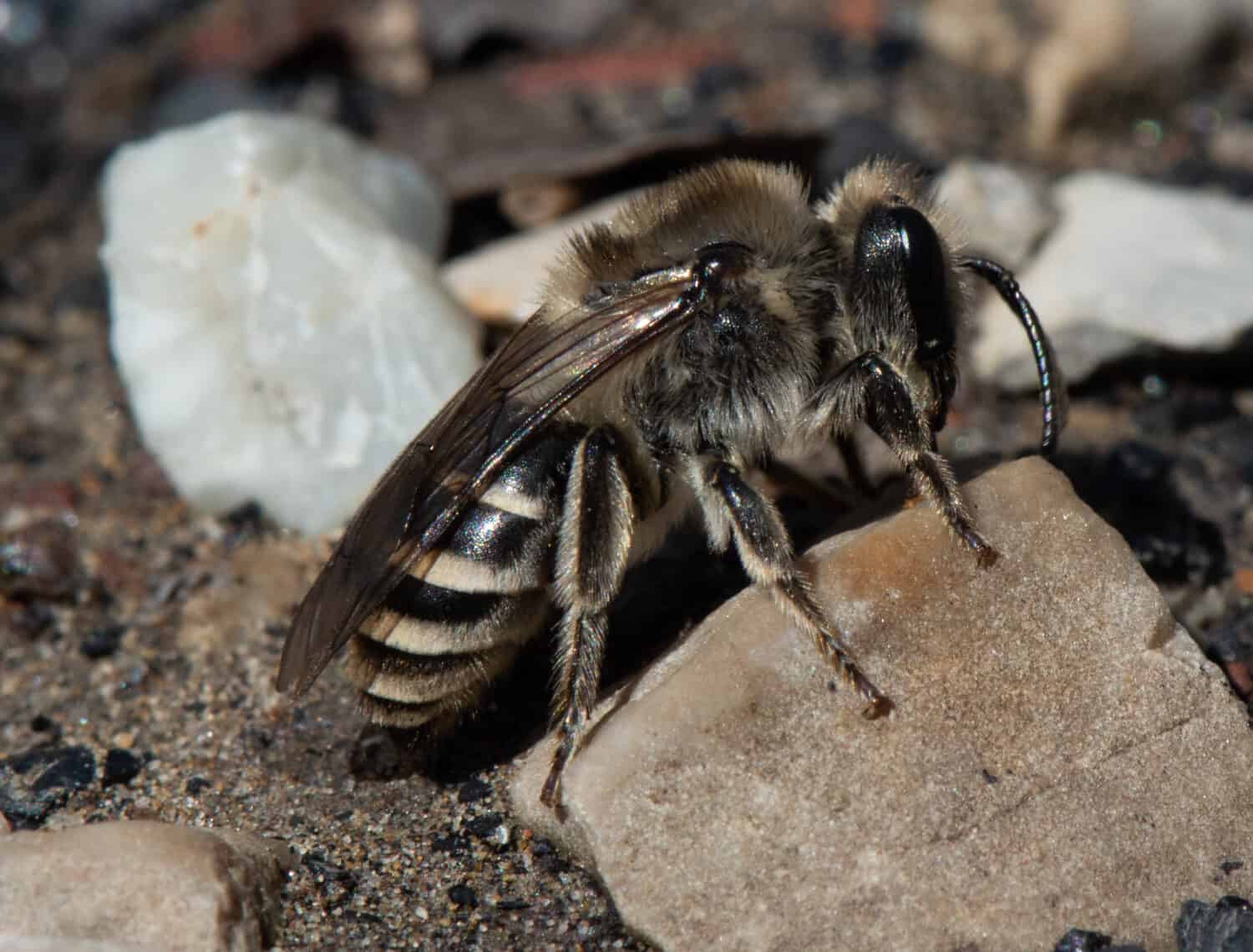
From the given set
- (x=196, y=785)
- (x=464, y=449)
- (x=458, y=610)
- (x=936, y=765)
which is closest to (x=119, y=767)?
(x=196, y=785)

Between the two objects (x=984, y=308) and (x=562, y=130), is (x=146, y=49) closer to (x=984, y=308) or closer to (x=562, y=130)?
(x=562, y=130)

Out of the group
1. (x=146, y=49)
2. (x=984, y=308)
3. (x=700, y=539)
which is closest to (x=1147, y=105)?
(x=984, y=308)

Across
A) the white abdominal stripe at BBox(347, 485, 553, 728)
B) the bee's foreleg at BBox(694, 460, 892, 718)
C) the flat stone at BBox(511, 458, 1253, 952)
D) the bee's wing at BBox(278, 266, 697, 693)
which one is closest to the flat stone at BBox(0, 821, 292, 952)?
the bee's wing at BBox(278, 266, 697, 693)

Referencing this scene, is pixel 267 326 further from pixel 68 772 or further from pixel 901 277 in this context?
pixel 901 277

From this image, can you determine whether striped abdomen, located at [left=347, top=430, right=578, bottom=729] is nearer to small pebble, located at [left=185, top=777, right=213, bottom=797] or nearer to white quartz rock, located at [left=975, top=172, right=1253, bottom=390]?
small pebble, located at [left=185, top=777, right=213, bottom=797]

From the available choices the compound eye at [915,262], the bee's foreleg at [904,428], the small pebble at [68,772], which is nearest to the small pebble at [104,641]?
the small pebble at [68,772]

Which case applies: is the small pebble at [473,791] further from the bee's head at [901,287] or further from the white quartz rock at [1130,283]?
the white quartz rock at [1130,283]
